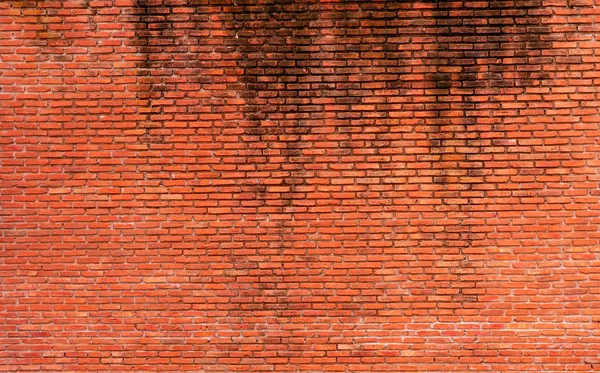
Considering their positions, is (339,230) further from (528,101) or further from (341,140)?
(528,101)

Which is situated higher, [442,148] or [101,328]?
[442,148]

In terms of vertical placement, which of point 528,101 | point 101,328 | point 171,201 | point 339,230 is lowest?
point 101,328

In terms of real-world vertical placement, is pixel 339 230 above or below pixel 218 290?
above

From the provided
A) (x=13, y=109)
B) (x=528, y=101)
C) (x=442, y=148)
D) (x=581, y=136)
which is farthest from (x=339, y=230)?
(x=13, y=109)

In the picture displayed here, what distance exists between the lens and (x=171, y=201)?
422cm

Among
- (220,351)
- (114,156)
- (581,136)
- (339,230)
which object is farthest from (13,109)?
(581,136)

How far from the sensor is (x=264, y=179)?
421 cm

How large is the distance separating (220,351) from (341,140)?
6.96ft

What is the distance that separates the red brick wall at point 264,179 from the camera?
4.16 metres

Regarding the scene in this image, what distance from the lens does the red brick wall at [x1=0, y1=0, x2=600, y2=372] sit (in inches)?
164

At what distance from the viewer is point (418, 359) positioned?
13.7ft

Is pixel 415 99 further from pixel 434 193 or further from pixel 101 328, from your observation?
pixel 101 328

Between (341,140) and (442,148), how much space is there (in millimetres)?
875

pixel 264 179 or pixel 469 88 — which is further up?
pixel 469 88
